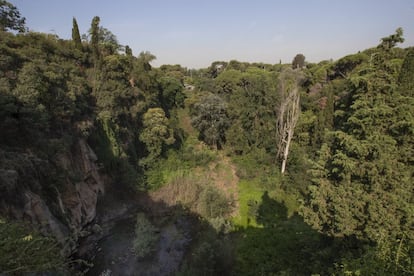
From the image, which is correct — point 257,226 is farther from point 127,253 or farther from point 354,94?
point 354,94

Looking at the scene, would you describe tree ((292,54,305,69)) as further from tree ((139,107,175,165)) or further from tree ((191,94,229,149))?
tree ((139,107,175,165))

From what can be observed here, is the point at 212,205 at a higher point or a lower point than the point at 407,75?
lower

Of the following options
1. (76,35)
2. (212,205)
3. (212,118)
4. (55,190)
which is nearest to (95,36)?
(76,35)

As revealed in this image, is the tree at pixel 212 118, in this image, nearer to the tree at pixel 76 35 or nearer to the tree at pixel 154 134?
the tree at pixel 154 134

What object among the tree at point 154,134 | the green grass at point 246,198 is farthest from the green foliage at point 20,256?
the tree at point 154,134

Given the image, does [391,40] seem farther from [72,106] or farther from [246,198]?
[72,106]

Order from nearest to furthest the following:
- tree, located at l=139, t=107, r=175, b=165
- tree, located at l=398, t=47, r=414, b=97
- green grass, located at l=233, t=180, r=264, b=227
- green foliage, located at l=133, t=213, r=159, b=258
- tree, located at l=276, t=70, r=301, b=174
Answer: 1. green foliage, located at l=133, t=213, r=159, b=258
2. green grass, located at l=233, t=180, r=264, b=227
3. tree, located at l=398, t=47, r=414, b=97
4. tree, located at l=276, t=70, r=301, b=174
5. tree, located at l=139, t=107, r=175, b=165

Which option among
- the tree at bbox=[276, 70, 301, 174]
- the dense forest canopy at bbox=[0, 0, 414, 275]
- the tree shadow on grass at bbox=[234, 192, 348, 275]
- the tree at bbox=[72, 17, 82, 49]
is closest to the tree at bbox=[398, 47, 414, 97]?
the dense forest canopy at bbox=[0, 0, 414, 275]

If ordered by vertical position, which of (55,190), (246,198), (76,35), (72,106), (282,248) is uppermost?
(76,35)
